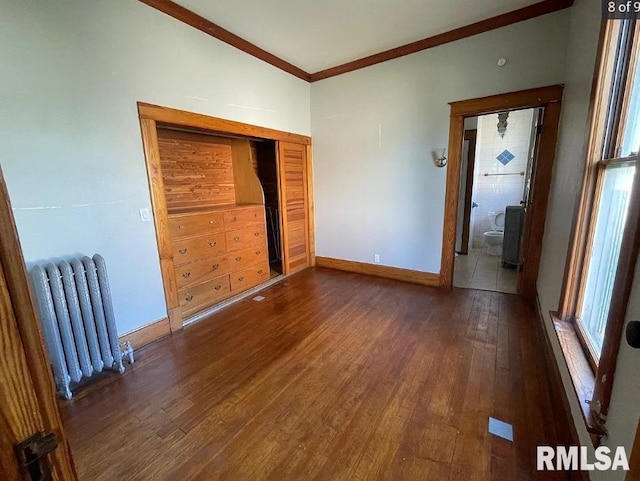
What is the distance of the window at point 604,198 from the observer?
53.0 inches

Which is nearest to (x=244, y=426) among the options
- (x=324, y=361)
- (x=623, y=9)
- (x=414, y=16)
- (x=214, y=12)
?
(x=324, y=361)

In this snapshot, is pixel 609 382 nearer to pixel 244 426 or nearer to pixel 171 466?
pixel 244 426

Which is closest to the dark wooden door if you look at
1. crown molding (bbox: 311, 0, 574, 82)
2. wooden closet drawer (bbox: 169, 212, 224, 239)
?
wooden closet drawer (bbox: 169, 212, 224, 239)

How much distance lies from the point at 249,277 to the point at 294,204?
1220mm

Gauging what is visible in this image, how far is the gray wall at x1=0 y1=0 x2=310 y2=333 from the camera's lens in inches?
68.9

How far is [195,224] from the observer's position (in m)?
2.84

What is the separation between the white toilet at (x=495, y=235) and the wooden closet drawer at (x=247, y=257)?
3.77m

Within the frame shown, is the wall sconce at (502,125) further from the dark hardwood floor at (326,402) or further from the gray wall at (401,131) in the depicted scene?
the dark hardwood floor at (326,402)

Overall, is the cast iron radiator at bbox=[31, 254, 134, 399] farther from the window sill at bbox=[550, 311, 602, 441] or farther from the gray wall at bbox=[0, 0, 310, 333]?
the window sill at bbox=[550, 311, 602, 441]

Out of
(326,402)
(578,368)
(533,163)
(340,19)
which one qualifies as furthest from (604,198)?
(340,19)

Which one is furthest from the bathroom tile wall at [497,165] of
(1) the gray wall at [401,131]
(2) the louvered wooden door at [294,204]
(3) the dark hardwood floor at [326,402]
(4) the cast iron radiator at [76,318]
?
(4) the cast iron radiator at [76,318]

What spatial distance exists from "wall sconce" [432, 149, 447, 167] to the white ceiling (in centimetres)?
120

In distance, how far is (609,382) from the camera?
1032 mm

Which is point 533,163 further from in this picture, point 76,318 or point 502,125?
point 76,318
